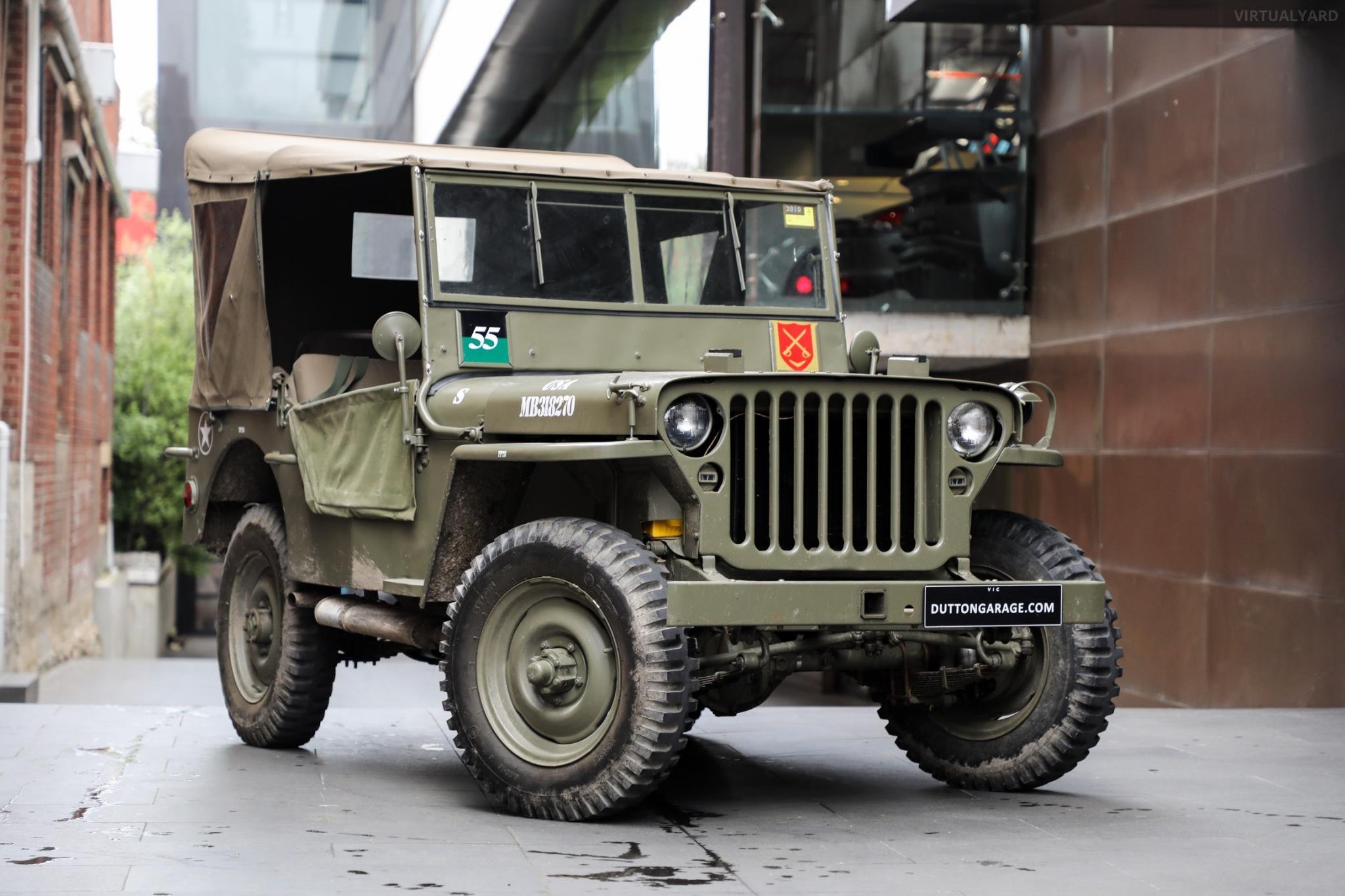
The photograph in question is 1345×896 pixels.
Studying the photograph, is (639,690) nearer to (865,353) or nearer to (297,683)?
(865,353)

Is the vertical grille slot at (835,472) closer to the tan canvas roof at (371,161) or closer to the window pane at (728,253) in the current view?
the window pane at (728,253)

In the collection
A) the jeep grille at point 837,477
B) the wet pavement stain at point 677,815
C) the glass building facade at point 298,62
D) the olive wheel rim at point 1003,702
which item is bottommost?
the wet pavement stain at point 677,815

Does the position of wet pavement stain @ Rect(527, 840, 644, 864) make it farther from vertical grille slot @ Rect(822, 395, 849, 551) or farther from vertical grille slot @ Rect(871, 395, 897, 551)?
vertical grille slot @ Rect(871, 395, 897, 551)

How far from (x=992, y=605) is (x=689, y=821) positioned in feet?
4.45

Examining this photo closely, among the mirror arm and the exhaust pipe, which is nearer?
the mirror arm

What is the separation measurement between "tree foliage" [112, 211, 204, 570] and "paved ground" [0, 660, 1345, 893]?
24912 millimetres

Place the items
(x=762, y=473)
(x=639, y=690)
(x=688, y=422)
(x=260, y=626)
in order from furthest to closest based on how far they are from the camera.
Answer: (x=260, y=626) → (x=762, y=473) → (x=688, y=422) → (x=639, y=690)

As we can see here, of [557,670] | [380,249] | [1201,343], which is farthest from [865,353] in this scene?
[1201,343]

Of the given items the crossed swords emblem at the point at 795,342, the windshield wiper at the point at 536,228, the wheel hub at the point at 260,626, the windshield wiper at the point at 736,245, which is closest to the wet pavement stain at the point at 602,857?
the windshield wiper at the point at 536,228

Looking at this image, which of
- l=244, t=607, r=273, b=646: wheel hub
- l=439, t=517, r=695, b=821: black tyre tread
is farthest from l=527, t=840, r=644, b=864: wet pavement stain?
l=244, t=607, r=273, b=646: wheel hub

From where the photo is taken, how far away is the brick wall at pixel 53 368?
54.2ft

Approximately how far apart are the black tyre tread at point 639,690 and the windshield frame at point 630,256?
1482 mm

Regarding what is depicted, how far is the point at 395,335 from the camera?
7.36 meters

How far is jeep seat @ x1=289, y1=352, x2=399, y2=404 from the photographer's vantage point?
863 centimetres
